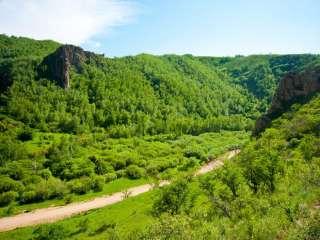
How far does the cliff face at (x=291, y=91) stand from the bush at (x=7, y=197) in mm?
82992

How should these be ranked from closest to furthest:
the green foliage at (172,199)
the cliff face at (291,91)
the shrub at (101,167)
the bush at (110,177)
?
the green foliage at (172,199)
the cliff face at (291,91)
the bush at (110,177)
the shrub at (101,167)

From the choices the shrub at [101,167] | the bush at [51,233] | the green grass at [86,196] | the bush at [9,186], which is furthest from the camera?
the shrub at [101,167]

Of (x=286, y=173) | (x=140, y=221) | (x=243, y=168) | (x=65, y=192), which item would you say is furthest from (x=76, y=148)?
→ (x=286, y=173)

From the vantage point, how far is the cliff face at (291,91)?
486 ft

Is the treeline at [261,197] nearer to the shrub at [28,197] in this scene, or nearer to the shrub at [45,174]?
the shrub at [28,197]

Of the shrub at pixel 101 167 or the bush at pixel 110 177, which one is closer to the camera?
the bush at pixel 110 177

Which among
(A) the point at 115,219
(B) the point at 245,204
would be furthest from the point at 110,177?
(B) the point at 245,204

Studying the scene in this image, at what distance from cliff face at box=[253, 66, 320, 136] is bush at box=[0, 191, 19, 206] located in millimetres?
82992

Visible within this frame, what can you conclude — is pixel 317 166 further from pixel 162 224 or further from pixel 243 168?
pixel 162 224

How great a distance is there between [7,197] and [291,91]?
102 m

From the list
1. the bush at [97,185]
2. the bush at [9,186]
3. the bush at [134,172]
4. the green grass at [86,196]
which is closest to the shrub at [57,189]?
the green grass at [86,196]

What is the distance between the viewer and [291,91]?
155 meters

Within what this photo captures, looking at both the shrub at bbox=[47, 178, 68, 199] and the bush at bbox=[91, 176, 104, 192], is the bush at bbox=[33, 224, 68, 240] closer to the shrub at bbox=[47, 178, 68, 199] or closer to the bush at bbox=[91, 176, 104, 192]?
the shrub at bbox=[47, 178, 68, 199]

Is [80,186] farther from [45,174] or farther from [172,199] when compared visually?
[172,199]
